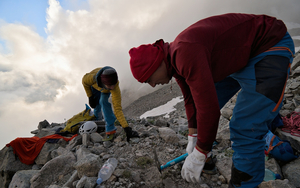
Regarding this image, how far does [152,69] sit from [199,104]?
22.8 inches

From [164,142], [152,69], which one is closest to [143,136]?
[164,142]

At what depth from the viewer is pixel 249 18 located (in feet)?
5.37

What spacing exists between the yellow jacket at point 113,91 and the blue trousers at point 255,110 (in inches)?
119

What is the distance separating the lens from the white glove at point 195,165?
1763mm

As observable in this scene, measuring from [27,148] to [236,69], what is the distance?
229 inches

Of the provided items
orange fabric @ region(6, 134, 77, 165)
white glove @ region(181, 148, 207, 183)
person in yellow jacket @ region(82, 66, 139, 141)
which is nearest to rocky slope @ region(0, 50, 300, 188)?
orange fabric @ region(6, 134, 77, 165)

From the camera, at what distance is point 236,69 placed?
1.66 m

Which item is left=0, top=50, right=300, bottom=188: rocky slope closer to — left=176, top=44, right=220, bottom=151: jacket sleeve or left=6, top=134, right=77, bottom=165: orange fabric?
left=6, top=134, right=77, bottom=165: orange fabric

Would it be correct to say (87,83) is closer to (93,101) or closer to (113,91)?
(93,101)

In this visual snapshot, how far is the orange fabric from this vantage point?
4.66 m

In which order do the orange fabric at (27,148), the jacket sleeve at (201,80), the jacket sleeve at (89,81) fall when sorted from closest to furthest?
the jacket sleeve at (201,80)
the orange fabric at (27,148)
the jacket sleeve at (89,81)

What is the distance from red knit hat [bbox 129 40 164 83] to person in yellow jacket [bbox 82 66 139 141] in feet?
8.06

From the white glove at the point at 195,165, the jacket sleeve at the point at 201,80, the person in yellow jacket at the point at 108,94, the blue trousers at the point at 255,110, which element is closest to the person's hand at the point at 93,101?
the person in yellow jacket at the point at 108,94

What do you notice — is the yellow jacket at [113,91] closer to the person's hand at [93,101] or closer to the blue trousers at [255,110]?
the person's hand at [93,101]
